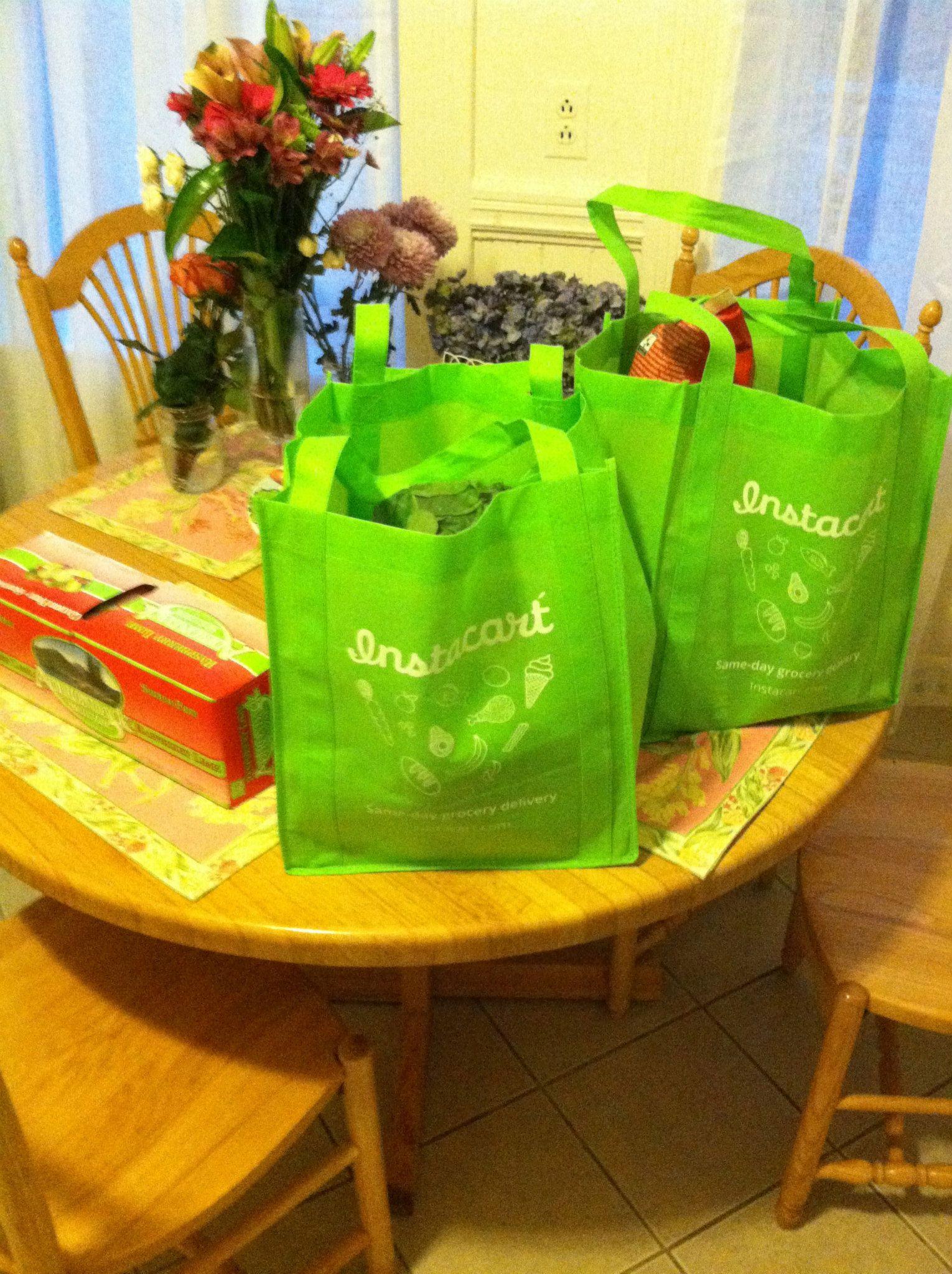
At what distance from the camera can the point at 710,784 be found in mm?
944

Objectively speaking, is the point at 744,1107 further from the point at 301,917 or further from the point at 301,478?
the point at 301,478

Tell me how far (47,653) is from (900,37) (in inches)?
60.1

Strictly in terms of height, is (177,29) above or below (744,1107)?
above

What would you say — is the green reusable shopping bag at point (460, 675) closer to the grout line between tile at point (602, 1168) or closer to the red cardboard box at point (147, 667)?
the red cardboard box at point (147, 667)

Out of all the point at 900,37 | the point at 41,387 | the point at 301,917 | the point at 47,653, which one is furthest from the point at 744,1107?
the point at 41,387

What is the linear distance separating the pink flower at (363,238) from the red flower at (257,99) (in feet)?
0.62

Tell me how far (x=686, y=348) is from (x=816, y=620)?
268 mm

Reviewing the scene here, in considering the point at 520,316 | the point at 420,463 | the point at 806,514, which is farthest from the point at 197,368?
the point at 806,514

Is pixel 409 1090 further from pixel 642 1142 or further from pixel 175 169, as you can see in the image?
pixel 175 169

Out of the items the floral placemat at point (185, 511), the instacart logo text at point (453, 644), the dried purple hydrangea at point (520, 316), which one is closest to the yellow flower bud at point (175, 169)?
the floral placemat at point (185, 511)

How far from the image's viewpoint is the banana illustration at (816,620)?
91cm

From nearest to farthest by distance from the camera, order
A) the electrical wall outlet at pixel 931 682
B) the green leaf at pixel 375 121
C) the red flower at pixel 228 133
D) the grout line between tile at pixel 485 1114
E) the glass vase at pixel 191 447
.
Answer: the red flower at pixel 228 133
the green leaf at pixel 375 121
the glass vase at pixel 191 447
the grout line between tile at pixel 485 1114
the electrical wall outlet at pixel 931 682

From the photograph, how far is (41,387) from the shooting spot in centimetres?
225

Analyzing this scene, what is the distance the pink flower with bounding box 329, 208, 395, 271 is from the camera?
4.25ft
